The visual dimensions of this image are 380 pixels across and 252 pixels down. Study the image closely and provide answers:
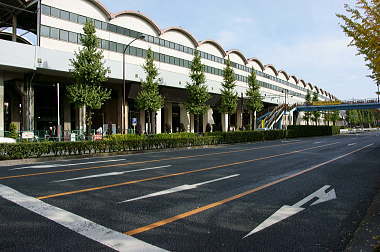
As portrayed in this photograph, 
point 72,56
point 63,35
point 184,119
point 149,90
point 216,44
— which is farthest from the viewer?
point 216,44

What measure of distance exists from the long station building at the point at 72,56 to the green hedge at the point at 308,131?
38.8 ft

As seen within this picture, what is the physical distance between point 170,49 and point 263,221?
1404 inches

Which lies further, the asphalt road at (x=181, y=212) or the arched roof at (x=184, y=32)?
the arched roof at (x=184, y=32)

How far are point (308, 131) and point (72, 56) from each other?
42087 mm

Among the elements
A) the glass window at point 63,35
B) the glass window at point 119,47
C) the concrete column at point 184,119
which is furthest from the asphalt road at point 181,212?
the concrete column at point 184,119

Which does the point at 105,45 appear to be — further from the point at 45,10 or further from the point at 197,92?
the point at 197,92

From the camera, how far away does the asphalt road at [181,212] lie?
140 inches

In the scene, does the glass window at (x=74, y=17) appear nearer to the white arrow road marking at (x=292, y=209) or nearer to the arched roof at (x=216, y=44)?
the arched roof at (x=216, y=44)

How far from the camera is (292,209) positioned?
5.09m

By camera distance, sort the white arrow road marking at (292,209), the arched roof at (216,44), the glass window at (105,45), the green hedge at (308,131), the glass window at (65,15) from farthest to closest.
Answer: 1. the green hedge at (308,131)
2. the arched roof at (216,44)
3. the glass window at (105,45)
4. the glass window at (65,15)
5. the white arrow road marking at (292,209)

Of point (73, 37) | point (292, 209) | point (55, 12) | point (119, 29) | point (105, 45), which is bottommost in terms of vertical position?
point (292, 209)

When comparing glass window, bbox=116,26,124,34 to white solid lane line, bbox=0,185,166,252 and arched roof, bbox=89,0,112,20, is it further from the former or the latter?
white solid lane line, bbox=0,185,166,252

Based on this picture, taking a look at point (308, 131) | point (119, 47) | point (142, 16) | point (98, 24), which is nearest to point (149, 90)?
point (119, 47)

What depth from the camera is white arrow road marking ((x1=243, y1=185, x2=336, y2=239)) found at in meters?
4.27
